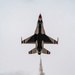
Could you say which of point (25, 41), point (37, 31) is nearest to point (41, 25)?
point (37, 31)

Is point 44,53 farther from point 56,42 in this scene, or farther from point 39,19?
point 39,19

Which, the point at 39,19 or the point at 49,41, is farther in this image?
the point at 49,41

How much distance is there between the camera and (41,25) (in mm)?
173250

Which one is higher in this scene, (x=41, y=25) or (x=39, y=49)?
(x=41, y=25)

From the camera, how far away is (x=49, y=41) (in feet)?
599

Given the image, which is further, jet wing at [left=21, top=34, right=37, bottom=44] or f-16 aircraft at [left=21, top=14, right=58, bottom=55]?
jet wing at [left=21, top=34, right=37, bottom=44]

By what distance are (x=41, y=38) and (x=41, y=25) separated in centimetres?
741

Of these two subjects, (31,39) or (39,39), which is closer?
(39,39)

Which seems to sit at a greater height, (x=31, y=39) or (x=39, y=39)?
(x=31, y=39)

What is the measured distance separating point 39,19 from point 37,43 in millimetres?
13249

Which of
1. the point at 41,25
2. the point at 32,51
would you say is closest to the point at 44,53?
the point at 32,51

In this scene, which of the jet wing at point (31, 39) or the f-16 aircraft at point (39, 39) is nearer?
the f-16 aircraft at point (39, 39)

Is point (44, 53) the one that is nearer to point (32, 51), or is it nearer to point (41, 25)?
point (32, 51)

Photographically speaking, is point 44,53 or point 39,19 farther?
point 44,53
